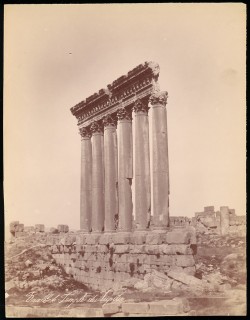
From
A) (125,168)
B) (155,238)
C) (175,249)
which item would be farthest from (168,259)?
(125,168)

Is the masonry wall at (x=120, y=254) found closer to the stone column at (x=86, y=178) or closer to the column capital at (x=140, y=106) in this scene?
the stone column at (x=86, y=178)

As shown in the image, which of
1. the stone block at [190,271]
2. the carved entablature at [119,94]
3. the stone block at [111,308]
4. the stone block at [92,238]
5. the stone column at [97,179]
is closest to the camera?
the stone block at [111,308]

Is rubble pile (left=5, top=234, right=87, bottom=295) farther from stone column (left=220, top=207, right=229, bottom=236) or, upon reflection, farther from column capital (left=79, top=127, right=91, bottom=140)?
stone column (left=220, top=207, right=229, bottom=236)

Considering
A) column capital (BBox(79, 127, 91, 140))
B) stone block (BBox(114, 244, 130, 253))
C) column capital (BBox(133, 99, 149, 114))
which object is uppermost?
column capital (BBox(133, 99, 149, 114))

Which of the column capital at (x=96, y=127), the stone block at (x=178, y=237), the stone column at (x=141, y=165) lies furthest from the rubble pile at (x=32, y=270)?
the column capital at (x=96, y=127)

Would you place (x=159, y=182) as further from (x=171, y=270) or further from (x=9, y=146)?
(x=9, y=146)

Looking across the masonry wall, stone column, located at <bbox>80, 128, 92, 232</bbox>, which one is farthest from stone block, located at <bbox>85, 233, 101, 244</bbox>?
stone column, located at <bbox>80, 128, 92, 232</bbox>

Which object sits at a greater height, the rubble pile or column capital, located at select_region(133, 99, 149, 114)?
column capital, located at select_region(133, 99, 149, 114)
